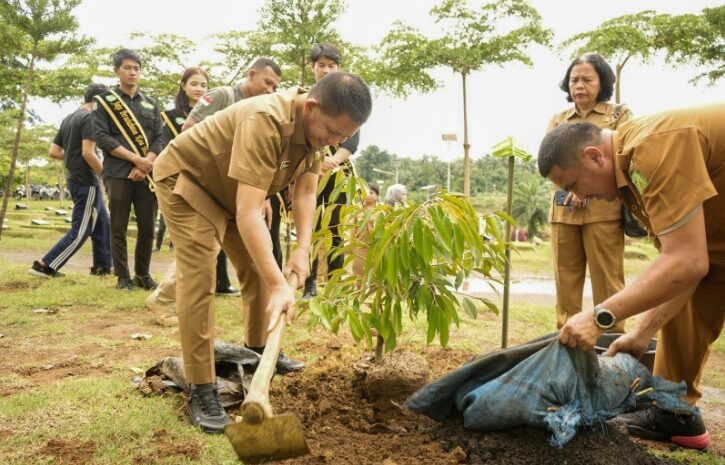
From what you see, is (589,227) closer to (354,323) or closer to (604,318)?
(604,318)

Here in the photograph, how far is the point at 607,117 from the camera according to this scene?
3.75 metres

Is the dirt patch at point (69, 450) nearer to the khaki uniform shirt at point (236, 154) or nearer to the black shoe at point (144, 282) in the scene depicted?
the khaki uniform shirt at point (236, 154)

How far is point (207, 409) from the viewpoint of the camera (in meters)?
2.62

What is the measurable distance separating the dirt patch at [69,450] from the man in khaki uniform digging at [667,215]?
192 centimetres

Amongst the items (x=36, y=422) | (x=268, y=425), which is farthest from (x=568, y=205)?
(x=36, y=422)

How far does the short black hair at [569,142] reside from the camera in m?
2.21

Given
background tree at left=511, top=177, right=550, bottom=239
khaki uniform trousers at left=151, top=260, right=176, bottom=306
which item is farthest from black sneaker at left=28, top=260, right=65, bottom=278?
background tree at left=511, top=177, right=550, bottom=239

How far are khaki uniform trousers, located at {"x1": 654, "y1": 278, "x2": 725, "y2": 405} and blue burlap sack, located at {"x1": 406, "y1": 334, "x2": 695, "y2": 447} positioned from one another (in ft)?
0.72

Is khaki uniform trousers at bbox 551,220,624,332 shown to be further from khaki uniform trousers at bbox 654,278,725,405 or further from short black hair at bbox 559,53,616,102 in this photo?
short black hair at bbox 559,53,616,102

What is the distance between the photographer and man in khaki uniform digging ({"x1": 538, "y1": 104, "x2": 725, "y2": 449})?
6.50 feet

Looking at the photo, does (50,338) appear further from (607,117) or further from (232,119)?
(607,117)

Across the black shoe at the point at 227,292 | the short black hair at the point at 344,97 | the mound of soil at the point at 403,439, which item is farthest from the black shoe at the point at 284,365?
the black shoe at the point at 227,292

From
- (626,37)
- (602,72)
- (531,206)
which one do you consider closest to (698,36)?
(626,37)

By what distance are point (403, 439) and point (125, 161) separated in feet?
14.1
